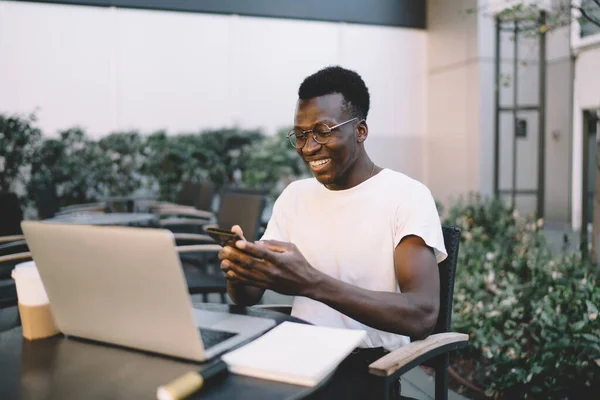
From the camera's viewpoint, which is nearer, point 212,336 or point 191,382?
point 191,382

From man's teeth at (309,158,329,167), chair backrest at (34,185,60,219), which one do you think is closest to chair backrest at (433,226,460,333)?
→ man's teeth at (309,158,329,167)

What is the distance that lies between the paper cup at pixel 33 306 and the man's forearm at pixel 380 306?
616mm

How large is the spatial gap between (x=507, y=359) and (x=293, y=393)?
2047mm

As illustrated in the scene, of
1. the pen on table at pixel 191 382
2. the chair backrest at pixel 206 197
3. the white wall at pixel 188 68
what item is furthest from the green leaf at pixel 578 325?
the white wall at pixel 188 68

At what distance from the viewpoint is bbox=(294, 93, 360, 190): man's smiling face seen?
5.34 ft

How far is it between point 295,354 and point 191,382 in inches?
9.3

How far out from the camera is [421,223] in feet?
5.00

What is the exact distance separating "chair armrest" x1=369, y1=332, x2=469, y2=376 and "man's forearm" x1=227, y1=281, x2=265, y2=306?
21.2 inches

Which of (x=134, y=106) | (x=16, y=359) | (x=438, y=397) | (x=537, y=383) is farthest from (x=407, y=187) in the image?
(x=134, y=106)

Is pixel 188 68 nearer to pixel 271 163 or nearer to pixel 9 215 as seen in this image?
pixel 271 163

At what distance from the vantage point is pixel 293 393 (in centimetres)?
93

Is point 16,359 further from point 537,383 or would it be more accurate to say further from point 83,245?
point 537,383

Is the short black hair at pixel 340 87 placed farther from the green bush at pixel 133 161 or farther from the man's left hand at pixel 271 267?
the green bush at pixel 133 161

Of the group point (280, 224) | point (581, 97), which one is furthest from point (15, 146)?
point (581, 97)
